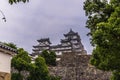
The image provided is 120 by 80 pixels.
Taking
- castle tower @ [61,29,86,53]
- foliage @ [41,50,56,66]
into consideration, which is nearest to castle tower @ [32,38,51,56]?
castle tower @ [61,29,86,53]

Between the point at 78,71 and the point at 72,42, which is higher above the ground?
the point at 72,42

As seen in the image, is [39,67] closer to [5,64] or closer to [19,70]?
[19,70]

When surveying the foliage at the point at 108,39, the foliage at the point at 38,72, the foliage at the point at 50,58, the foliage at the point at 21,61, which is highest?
the foliage at the point at 50,58

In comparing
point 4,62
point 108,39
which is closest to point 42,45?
point 4,62

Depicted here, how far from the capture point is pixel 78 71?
35812 mm

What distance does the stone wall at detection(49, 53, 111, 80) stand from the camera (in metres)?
34.9

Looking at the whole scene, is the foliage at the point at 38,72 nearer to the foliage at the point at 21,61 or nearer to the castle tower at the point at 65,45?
the foliage at the point at 21,61

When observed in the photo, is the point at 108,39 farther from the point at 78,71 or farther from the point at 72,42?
the point at 72,42

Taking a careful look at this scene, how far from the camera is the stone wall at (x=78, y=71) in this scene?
115 ft

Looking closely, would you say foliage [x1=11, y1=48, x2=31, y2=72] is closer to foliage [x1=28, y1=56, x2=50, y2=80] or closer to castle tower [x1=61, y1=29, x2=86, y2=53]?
foliage [x1=28, y1=56, x2=50, y2=80]

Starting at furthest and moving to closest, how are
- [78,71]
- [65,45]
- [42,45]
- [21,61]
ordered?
[65,45], [42,45], [78,71], [21,61]

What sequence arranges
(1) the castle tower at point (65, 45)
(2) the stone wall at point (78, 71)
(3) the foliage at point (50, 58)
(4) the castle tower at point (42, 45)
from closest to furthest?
(2) the stone wall at point (78, 71)
(3) the foliage at point (50, 58)
(1) the castle tower at point (65, 45)
(4) the castle tower at point (42, 45)

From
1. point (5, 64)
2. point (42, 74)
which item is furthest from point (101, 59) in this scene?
point (42, 74)

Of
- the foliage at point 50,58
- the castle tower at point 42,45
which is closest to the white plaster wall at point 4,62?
the foliage at point 50,58
